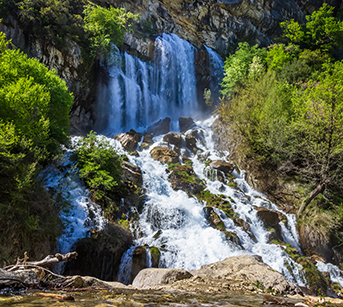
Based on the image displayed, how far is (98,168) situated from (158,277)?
8893mm

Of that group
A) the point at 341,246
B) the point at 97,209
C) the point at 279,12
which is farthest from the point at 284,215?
the point at 279,12

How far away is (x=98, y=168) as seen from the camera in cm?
1399

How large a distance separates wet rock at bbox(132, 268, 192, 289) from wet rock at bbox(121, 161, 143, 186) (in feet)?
33.1

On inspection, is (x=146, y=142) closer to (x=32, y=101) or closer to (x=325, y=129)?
(x=32, y=101)

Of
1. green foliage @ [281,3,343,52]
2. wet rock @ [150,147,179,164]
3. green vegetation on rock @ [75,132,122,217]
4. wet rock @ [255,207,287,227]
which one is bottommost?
wet rock @ [255,207,287,227]

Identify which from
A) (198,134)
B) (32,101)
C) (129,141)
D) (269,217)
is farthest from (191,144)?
(32,101)

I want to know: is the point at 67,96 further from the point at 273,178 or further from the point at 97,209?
the point at 273,178

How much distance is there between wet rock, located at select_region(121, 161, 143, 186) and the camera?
1682 centimetres

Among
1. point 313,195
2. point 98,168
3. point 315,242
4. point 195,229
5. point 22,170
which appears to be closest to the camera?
point 22,170

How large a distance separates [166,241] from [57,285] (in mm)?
9400

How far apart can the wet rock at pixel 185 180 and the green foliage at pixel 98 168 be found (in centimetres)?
488

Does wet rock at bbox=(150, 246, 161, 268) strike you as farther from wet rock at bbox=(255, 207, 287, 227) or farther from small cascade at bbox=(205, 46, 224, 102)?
small cascade at bbox=(205, 46, 224, 102)

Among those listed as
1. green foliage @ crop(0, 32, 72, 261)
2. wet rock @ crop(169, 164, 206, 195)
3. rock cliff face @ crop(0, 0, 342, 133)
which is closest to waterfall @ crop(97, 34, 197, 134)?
rock cliff face @ crop(0, 0, 342, 133)

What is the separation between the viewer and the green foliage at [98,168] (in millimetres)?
13242
